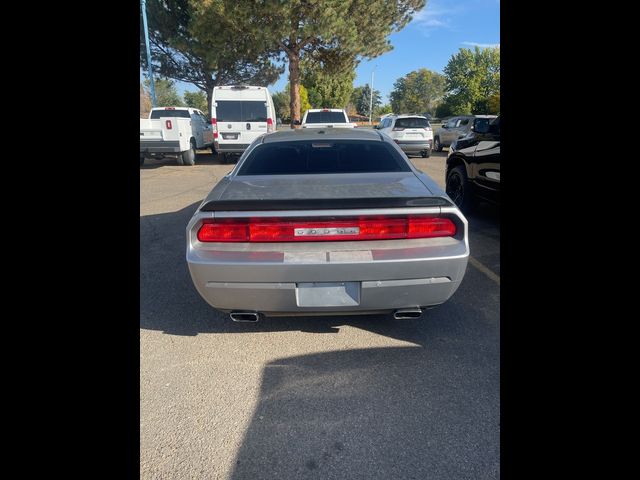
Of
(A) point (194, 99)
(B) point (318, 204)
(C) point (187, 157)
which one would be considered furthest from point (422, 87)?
(B) point (318, 204)

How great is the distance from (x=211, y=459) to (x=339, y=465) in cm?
62

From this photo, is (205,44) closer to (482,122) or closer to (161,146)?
(161,146)

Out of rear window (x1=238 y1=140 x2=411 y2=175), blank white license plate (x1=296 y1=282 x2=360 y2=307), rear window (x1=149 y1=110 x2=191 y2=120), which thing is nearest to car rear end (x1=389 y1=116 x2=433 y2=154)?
rear window (x1=149 y1=110 x2=191 y2=120)

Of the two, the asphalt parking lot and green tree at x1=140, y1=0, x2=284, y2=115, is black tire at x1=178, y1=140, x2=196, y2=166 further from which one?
the asphalt parking lot

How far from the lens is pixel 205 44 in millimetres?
18359

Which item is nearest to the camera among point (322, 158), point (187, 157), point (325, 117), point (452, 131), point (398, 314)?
point (398, 314)

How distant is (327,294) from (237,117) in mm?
12342

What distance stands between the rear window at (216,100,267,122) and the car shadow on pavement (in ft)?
36.6
